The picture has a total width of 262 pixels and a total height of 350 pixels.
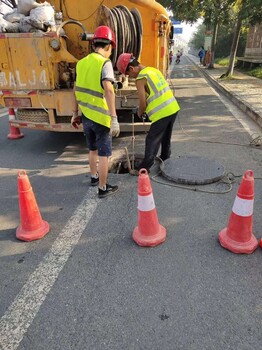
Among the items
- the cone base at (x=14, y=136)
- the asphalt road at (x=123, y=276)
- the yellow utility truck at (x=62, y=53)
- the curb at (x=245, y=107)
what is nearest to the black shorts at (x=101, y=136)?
the asphalt road at (x=123, y=276)

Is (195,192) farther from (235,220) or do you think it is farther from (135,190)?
(235,220)

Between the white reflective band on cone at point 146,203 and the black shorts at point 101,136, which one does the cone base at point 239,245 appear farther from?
the black shorts at point 101,136

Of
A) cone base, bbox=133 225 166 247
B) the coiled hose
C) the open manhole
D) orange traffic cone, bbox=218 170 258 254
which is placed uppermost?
the coiled hose

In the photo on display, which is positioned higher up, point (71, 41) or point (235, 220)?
point (71, 41)

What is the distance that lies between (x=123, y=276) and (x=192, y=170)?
7.68 feet

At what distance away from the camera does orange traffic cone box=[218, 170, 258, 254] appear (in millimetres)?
2627

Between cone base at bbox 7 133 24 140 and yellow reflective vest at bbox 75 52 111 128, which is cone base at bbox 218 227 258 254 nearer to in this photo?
yellow reflective vest at bbox 75 52 111 128

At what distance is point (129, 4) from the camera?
5.52 m

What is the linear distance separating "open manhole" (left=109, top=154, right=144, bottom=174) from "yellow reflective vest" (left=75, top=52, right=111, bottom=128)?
1.24 metres

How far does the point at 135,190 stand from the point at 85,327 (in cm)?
216

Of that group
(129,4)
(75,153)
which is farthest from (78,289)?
(129,4)

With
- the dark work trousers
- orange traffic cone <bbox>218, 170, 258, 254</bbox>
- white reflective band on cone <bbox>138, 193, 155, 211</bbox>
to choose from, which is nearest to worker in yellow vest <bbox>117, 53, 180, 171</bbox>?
the dark work trousers

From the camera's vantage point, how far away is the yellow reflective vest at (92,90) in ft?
11.3

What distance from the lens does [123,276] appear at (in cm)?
246
